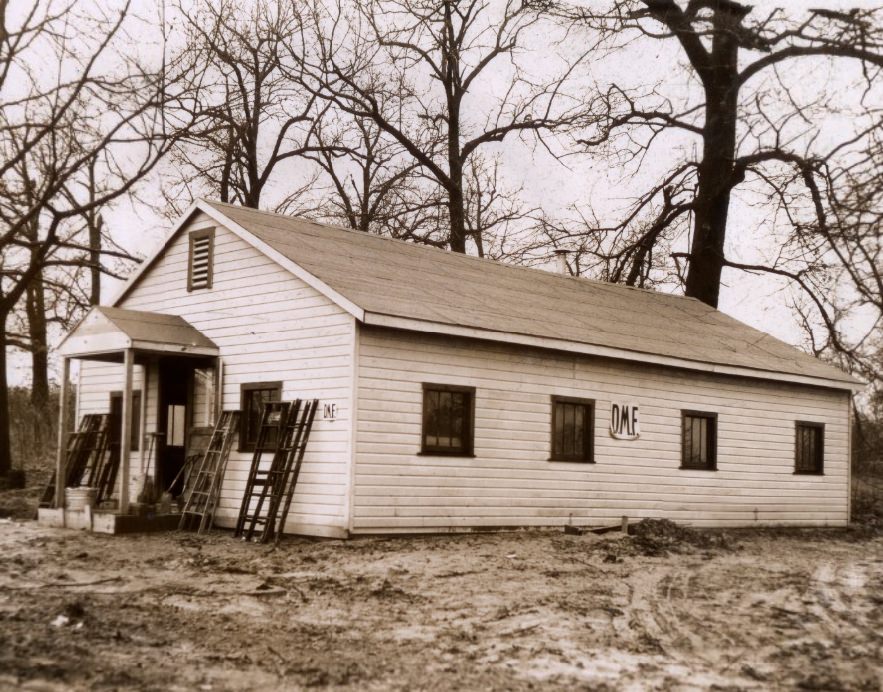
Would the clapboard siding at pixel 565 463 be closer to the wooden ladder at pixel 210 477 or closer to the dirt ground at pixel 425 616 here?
the dirt ground at pixel 425 616

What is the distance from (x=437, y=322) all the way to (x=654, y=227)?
14.8m

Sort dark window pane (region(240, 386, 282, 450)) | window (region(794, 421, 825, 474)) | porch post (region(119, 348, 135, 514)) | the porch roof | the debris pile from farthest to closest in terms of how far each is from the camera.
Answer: window (region(794, 421, 825, 474)), dark window pane (region(240, 386, 282, 450)), the porch roof, porch post (region(119, 348, 135, 514)), the debris pile

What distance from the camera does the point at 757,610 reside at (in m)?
10.5

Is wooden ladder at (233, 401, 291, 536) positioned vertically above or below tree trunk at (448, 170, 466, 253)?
below

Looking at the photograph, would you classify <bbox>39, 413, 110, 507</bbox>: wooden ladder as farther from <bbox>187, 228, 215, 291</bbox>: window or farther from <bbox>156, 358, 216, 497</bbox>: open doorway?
<bbox>187, 228, 215, 291</bbox>: window

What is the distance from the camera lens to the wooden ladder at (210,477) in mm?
16484

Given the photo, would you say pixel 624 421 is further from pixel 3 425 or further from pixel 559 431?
pixel 3 425

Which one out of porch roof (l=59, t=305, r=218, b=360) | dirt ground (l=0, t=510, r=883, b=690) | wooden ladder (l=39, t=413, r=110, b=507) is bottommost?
dirt ground (l=0, t=510, r=883, b=690)

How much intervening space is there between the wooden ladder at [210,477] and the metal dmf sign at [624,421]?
6476 millimetres

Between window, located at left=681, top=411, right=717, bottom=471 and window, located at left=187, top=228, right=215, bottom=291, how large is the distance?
9.10 metres

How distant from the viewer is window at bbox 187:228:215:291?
712 inches

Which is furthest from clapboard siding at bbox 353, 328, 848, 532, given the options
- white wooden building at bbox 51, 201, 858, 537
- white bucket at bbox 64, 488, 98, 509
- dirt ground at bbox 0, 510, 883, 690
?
white bucket at bbox 64, 488, 98, 509

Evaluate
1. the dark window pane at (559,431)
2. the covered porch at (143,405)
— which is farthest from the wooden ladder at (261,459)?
the dark window pane at (559,431)

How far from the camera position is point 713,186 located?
95.5 feet
